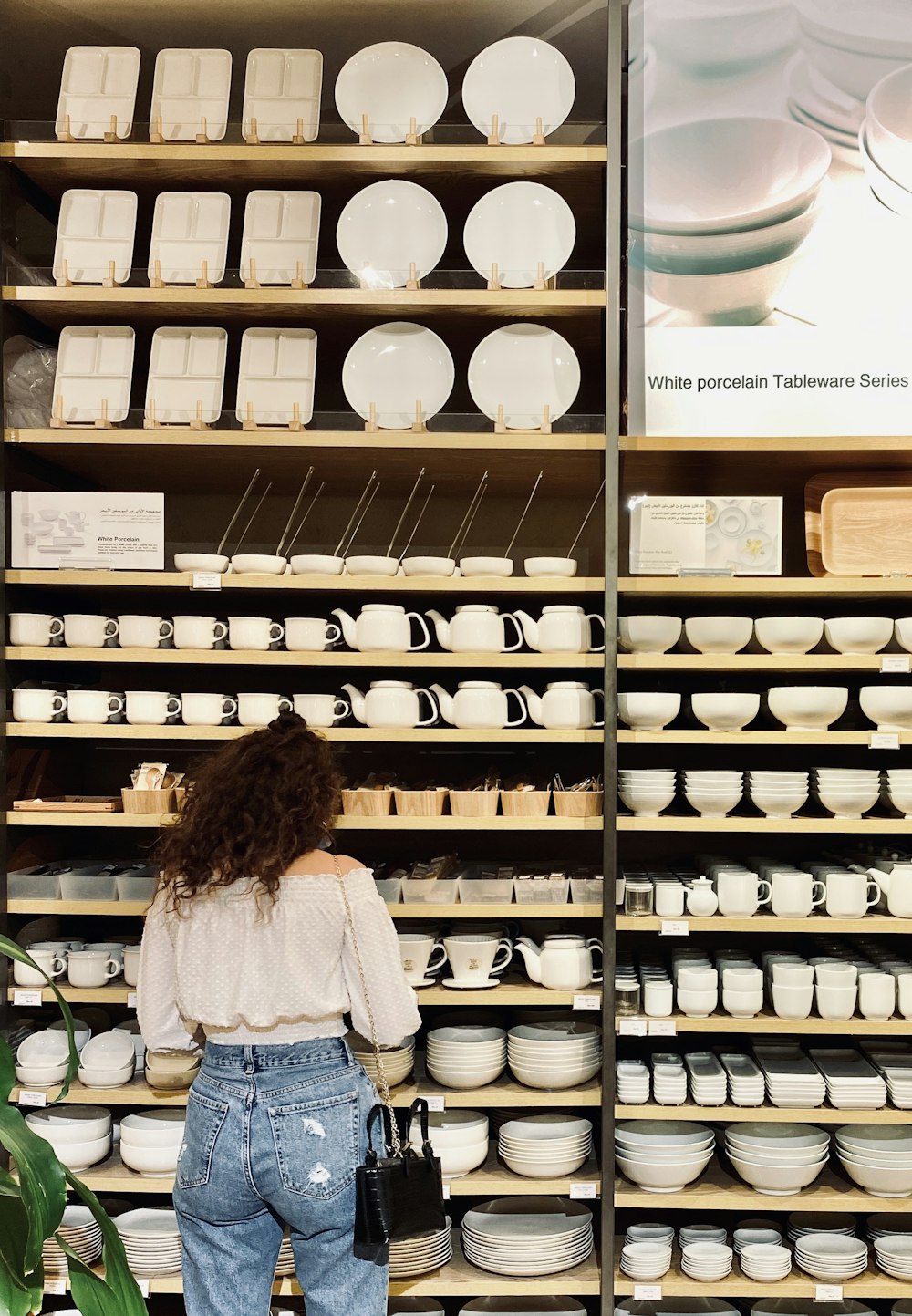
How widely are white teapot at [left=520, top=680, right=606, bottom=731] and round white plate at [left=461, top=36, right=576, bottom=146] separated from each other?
131cm

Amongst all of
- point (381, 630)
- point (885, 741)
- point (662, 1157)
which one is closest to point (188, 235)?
point (381, 630)

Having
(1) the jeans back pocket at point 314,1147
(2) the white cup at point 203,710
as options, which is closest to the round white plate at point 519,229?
(2) the white cup at point 203,710

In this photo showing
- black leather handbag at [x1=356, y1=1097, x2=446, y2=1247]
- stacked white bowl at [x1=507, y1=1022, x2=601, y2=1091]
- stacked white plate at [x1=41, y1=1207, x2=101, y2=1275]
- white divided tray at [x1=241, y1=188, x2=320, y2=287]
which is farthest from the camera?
white divided tray at [x1=241, y1=188, x2=320, y2=287]

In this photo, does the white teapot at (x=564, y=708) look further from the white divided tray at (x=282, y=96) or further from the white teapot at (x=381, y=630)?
the white divided tray at (x=282, y=96)

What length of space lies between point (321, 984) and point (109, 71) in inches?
85.1

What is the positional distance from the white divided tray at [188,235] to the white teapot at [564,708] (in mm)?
1242

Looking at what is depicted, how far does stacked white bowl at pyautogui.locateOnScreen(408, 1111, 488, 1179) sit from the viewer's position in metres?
2.44

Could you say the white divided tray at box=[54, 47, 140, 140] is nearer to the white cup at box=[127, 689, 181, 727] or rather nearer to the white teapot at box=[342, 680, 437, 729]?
the white cup at box=[127, 689, 181, 727]

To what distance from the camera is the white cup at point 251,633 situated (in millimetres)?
2518

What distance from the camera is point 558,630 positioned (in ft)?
8.20

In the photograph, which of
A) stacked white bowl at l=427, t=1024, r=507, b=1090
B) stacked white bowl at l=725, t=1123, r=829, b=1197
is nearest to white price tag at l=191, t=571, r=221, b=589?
stacked white bowl at l=427, t=1024, r=507, b=1090

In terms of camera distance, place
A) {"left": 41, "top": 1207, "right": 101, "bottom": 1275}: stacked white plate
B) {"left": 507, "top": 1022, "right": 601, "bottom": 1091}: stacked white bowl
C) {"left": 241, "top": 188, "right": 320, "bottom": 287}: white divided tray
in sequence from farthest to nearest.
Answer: {"left": 241, "top": 188, "right": 320, "bottom": 287}: white divided tray → {"left": 507, "top": 1022, "right": 601, "bottom": 1091}: stacked white bowl → {"left": 41, "top": 1207, "right": 101, "bottom": 1275}: stacked white plate

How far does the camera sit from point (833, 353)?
2490 millimetres

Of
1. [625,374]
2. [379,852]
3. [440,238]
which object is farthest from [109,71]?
[379,852]
